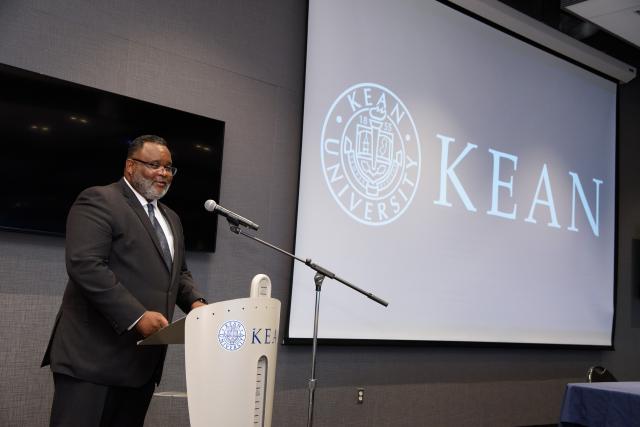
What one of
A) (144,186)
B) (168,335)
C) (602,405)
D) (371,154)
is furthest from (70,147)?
(602,405)

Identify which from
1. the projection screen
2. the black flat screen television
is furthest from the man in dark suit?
the projection screen

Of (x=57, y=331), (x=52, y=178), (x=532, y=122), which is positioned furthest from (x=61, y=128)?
(x=532, y=122)

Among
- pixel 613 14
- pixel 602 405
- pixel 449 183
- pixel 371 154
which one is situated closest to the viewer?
pixel 602 405

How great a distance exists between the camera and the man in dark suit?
2.23 meters

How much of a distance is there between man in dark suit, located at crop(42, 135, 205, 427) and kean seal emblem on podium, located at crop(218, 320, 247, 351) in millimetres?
221

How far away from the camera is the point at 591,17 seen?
565cm

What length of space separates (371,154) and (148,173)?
7.08ft

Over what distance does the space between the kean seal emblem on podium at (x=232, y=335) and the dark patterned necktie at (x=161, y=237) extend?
0.43 m

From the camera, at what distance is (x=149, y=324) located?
221 cm

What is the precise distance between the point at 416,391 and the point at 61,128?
9.37ft

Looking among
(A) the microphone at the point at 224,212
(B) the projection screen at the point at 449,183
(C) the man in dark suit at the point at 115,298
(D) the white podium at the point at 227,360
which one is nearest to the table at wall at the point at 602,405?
(B) the projection screen at the point at 449,183

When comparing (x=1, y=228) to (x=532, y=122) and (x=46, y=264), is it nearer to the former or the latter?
(x=46, y=264)

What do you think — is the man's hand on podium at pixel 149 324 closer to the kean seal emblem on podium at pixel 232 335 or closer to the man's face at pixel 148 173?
the kean seal emblem on podium at pixel 232 335

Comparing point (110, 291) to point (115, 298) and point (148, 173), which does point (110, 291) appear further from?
point (148, 173)
